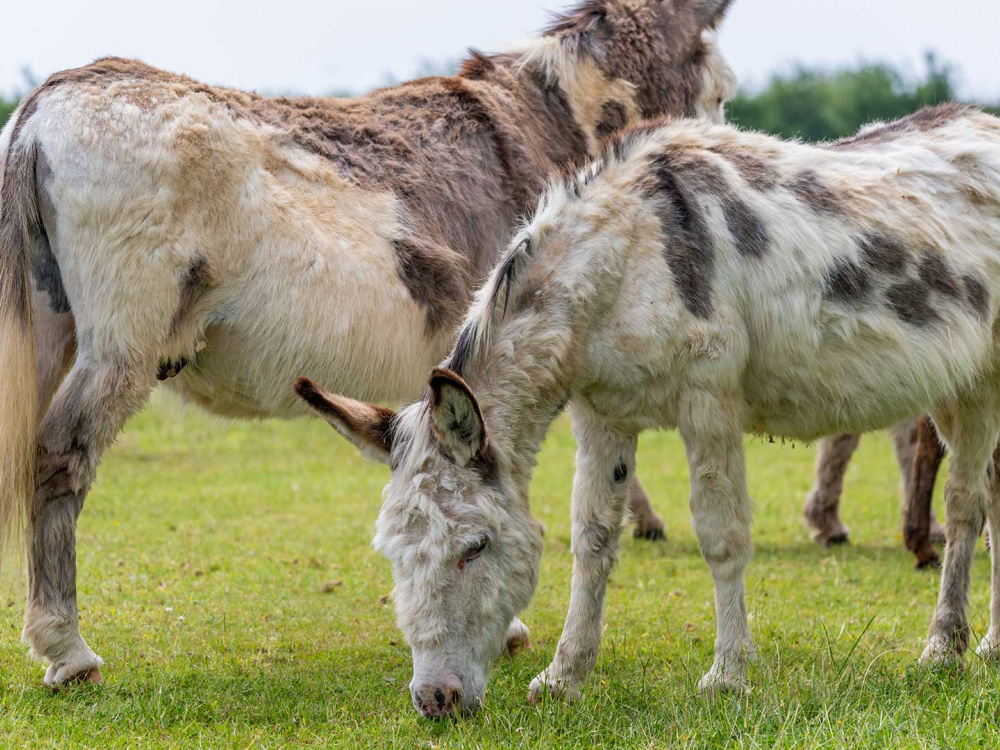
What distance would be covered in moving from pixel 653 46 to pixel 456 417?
3.38 m

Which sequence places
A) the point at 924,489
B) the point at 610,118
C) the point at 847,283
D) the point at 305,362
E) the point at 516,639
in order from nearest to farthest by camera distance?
the point at 847,283 < the point at 305,362 < the point at 516,639 < the point at 610,118 < the point at 924,489

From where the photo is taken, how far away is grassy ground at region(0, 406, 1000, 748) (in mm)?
3885

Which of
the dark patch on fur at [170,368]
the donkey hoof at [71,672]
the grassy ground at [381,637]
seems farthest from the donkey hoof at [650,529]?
the donkey hoof at [71,672]

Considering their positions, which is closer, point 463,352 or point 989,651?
point 463,352

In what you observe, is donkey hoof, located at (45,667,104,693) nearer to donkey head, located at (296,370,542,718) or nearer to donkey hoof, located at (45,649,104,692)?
donkey hoof, located at (45,649,104,692)

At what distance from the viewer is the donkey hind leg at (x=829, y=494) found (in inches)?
326

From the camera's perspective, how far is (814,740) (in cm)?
347

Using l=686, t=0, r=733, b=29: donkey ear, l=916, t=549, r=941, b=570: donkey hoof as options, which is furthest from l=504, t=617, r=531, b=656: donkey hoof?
l=686, t=0, r=733, b=29: donkey ear

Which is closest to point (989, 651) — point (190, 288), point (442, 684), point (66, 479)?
point (442, 684)

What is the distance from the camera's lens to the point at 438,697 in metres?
3.77

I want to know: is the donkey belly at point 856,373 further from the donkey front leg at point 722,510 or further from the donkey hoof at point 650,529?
the donkey hoof at point 650,529

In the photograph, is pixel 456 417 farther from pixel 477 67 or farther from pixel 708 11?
pixel 708 11

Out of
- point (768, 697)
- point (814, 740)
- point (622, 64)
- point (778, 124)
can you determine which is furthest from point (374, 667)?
point (778, 124)

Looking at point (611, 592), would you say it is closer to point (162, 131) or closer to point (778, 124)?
point (162, 131)
